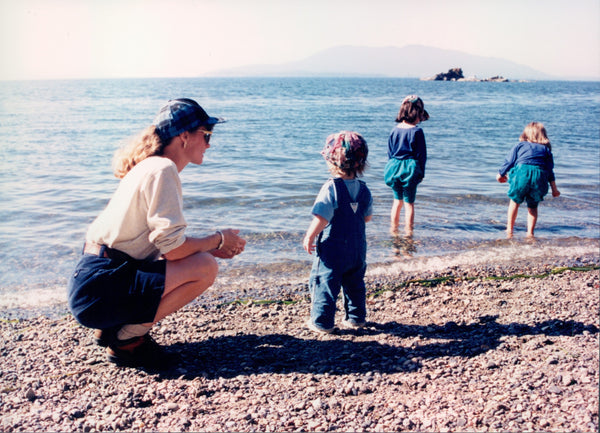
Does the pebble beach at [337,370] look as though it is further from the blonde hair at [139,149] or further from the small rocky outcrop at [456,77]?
the small rocky outcrop at [456,77]

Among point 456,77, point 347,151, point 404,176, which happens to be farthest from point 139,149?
point 456,77

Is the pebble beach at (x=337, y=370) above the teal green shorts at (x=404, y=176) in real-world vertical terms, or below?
below

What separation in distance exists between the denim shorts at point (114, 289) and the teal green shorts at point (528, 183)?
19.2 feet

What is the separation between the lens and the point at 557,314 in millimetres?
4344

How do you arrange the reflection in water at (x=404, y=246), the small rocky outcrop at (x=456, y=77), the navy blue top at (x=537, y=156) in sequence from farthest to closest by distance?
the small rocky outcrop at (x=456, y=77) < the navy blue top at (x=537, y=156) < the reflection in water at (x=404, y=246)

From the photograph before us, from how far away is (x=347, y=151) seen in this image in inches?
158

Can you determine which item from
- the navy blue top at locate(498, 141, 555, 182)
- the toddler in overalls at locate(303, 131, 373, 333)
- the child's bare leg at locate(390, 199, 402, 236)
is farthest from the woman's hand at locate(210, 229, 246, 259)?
the navy blue top at locate(498, 141, 555, 182)

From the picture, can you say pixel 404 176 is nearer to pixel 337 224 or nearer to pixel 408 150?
pixel 408 150

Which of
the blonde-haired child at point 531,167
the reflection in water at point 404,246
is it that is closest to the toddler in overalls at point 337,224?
the reflection in water at point 404,246

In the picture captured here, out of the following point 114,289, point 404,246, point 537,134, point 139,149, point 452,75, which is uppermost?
point 452,75

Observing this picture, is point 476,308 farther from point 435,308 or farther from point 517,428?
point 517,428

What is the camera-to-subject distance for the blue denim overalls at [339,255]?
160 inches

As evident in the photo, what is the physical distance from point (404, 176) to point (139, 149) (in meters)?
4.84

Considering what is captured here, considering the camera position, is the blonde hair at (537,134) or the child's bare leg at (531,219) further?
the child's bare leg at (531,219)
